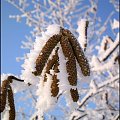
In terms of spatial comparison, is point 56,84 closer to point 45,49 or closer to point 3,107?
point 45,49

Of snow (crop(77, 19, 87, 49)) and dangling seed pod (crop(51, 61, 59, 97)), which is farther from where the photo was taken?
snow (crop(77, 19, 87, 49))

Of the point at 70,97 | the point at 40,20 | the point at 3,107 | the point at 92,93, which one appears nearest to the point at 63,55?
the point at 70,97

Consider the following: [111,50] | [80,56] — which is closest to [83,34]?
[80,56]

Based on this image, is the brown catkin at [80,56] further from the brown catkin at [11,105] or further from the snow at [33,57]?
the brown catkin at [11,105]

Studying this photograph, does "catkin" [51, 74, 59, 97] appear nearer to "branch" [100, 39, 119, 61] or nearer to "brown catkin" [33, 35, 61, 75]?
"brown catkin" [33, 35, 61, 75]

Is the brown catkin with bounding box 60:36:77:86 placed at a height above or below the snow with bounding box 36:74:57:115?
above

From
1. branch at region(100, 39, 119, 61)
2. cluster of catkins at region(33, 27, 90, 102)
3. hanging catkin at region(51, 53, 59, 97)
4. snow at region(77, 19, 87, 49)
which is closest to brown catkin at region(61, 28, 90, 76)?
cluster of catkins at region(33, 27, 90, 102)

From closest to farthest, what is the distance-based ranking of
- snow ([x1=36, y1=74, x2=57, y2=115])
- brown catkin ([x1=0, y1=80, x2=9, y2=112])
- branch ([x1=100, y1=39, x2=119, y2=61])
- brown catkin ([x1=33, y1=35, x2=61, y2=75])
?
brown catkin ([x1=33, y1=35, x2=61, y2=75]), snow ([x1=36, y1=74, x2=57, y2=115]), brown catkin ([x1=0, y1=80, x2=9, y2=112]), branch ([x1=100, y1=39, x2=119, y2=61])

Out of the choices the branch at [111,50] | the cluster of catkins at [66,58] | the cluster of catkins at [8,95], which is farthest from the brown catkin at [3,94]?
the branch at [111,50]

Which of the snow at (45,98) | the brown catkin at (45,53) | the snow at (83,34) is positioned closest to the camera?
the brown catkin at (45,53)
